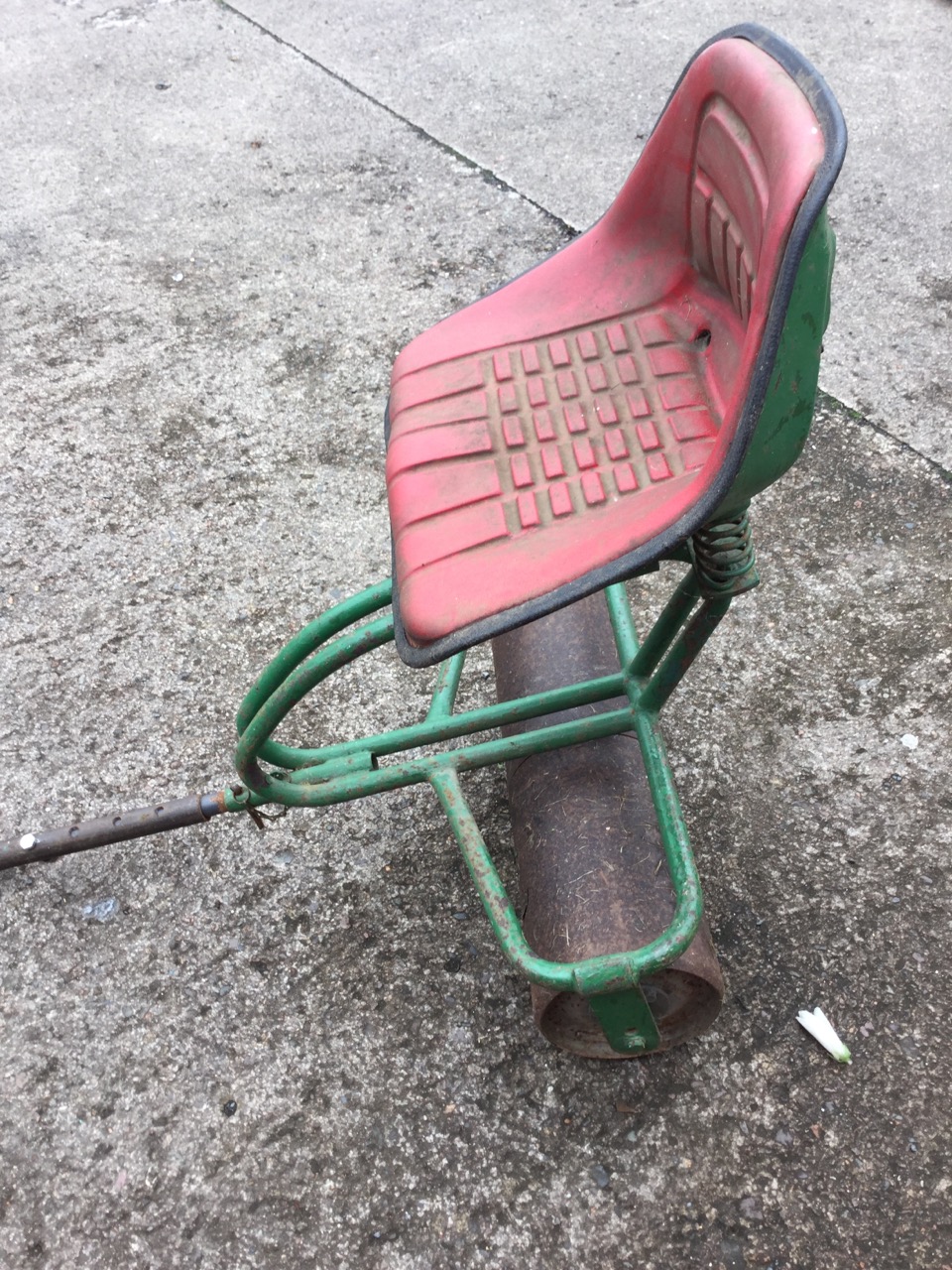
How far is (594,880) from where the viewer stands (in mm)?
1463

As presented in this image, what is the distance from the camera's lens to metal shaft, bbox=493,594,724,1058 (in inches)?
56.1

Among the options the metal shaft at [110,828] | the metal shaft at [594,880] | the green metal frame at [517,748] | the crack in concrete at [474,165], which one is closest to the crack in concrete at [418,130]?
the crack in concrete at [474,165]

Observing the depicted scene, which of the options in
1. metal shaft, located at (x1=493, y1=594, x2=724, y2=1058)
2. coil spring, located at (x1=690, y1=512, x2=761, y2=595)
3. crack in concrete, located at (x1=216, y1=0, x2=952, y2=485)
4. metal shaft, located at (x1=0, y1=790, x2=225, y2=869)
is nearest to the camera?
coil spring, located at (x1=690, y1=512, x2=761, y2=595)

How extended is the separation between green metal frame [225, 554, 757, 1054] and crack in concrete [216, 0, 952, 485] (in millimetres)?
1212

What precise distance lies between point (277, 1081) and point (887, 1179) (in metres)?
0.94

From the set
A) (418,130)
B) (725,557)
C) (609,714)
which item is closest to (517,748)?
(609,714)

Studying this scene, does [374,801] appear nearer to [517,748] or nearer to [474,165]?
[517,748]

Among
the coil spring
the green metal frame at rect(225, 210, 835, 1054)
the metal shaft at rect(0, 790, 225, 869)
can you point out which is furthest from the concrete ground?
the coil spring

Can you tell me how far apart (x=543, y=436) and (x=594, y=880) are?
65 cm

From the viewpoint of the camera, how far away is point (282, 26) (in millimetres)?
4633

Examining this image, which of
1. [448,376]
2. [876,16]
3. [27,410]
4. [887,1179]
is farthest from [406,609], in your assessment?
[876,16]

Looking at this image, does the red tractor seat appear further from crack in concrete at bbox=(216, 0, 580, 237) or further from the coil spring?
crack in concrete at bbox=(216, 0, 580, 237)

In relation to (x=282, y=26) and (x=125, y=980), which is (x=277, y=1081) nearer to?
(x=125, y=980)

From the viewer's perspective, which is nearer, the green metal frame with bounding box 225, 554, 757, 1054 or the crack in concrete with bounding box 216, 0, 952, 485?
the green metal frame with bounding box 225, 554, 757, 1054
